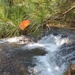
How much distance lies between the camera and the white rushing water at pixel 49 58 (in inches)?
206

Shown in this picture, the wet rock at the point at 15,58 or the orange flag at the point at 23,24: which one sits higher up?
the orange flag at the point at 23,24

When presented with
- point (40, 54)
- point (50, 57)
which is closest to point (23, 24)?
point (40, 54)

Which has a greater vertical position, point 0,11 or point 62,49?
point 0,11

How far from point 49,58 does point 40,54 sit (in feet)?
1.08

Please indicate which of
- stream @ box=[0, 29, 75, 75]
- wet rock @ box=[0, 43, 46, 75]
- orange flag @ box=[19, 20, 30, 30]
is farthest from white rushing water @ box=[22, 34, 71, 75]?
orange flag @ box=[19, 20, 30, 30]

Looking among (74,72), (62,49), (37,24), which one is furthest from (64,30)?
(74,72)

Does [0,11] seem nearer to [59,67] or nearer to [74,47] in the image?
[74,47]

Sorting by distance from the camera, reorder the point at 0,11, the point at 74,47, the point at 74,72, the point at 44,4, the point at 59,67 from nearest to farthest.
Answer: the point at 74,72
the point at 59,67
the point at 74,47
the point at 44,4
the point at 0,11

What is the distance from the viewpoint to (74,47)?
247 inches

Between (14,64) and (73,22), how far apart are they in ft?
10.4

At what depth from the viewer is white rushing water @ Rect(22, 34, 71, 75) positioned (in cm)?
523

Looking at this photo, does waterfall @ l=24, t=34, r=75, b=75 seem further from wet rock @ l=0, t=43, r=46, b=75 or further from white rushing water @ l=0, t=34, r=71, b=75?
wet rock @ l=0, t=43, r=46, b=75

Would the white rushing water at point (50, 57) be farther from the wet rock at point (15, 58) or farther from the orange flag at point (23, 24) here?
the orange flag at point (23, 24)

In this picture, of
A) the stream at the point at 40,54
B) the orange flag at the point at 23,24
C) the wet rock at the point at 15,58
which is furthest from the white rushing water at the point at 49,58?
the orange flag at the point at 23,24
